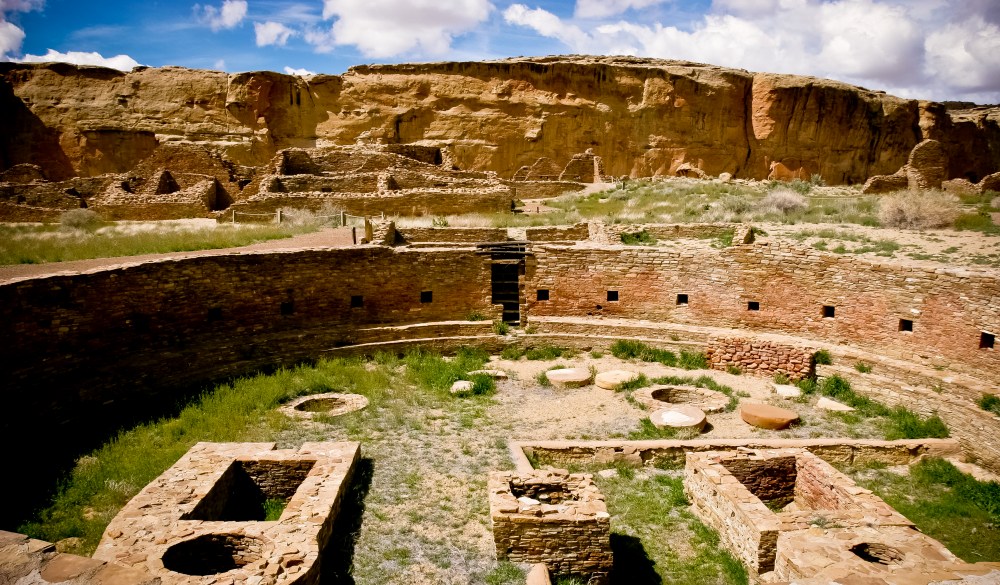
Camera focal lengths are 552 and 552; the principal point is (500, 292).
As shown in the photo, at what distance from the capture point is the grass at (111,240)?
39.6ft

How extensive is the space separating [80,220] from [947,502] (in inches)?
871

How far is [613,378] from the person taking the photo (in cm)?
1099

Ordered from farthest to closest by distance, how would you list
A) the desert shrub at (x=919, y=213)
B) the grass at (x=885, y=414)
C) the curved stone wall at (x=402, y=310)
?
the desert shrub at (x=919, y=213) < the grass at (x=885, y=414) < the curved stone wall at (x=402, y=310)

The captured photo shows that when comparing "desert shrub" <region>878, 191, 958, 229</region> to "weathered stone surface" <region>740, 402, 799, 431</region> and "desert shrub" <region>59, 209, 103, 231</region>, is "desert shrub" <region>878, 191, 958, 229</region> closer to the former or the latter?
"weathered stone surface" <region>740, 402, 799, 431</region>

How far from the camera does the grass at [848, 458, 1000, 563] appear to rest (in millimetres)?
6477

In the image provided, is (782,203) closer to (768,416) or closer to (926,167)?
(926,167)

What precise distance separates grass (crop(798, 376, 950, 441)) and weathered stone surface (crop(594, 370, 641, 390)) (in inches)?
128

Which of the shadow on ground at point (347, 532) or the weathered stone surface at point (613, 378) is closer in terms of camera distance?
the shadow on ground at point (347, 532)

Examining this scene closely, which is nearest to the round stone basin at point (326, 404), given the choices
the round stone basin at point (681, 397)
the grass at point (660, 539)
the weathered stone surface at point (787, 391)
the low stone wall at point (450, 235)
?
the grass at point (660, 539)

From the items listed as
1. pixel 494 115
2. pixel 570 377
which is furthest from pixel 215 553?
pixel 494 115

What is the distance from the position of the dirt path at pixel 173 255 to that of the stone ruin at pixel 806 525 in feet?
31.5

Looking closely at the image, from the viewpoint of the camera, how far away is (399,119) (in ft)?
129

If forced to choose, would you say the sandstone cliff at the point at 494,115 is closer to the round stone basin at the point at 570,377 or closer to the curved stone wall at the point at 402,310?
the curved stone wall at the point at 402,310

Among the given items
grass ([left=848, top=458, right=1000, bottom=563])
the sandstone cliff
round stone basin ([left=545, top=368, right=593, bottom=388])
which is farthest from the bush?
the sandstone cliff
